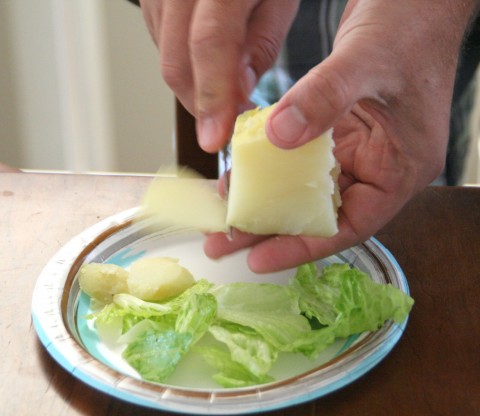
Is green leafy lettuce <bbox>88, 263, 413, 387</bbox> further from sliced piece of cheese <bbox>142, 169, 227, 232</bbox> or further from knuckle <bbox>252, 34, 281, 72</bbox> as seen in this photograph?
knuckle <bbox>252, 34, 281, 72</bbox>

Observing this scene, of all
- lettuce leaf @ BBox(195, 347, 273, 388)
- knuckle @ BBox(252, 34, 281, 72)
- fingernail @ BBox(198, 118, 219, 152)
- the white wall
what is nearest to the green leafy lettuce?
lettuce leaf @ BBox(195, 347, 273, 388)

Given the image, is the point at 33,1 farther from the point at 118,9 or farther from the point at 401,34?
the point at 401,34

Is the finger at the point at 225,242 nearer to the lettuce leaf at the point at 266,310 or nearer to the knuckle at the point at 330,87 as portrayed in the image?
the lettuce leaf at the point at 266,310

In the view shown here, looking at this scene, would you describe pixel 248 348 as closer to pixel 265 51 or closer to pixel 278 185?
pixel 278 185

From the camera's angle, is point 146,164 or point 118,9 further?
point 146,164

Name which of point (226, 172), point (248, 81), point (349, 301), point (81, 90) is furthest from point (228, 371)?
point (81, 90)

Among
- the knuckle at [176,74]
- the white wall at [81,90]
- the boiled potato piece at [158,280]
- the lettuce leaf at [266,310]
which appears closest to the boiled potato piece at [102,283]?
the boiled potato piece at [158,280]

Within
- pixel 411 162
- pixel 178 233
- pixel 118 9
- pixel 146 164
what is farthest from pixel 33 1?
pixel 411 162
